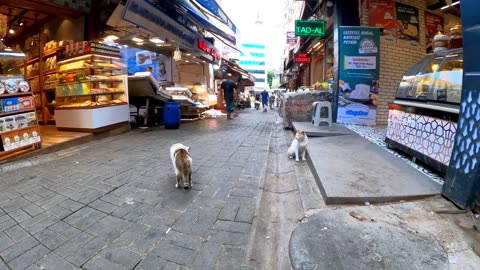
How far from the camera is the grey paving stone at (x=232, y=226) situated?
2447mm

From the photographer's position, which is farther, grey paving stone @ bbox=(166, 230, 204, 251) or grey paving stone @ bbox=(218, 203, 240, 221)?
grey paving stone @ bbox=(218, 203, 240, 221)

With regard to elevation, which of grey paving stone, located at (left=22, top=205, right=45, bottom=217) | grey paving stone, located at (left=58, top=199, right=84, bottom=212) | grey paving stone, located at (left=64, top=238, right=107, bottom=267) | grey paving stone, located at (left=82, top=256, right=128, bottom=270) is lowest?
grey paving stone, located at (left=82, top=256, right=128, bottom=270)

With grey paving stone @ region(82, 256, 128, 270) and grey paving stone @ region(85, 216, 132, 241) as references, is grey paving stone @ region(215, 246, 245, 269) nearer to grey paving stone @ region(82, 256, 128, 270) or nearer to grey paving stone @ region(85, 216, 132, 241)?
grey paving stone @ region(82, 256, 128, 270)

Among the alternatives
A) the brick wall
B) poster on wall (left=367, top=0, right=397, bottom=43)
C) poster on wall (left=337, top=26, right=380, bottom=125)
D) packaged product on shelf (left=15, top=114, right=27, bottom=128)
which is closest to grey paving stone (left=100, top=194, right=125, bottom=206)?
packaged product on shelf (left=15, top=114, right=27, bottom=128)

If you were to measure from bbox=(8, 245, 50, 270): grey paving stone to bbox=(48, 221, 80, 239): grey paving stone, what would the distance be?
0.64 feet

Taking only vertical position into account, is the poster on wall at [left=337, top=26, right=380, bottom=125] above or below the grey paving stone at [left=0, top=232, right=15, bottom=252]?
above

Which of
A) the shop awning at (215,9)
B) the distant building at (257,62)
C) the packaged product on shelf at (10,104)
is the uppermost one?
the distant building at (257,62)

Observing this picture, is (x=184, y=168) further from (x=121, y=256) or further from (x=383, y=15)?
(x=383, y=15)

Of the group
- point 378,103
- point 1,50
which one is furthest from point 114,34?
point 378,103

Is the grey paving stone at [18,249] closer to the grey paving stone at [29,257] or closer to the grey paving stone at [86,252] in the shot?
the grey paving stone at [29,257]

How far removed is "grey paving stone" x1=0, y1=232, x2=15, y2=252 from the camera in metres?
2.22

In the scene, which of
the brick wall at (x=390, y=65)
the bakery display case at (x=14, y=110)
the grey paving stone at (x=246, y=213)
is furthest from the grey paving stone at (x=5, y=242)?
the brick wall at (x=390, y=65)

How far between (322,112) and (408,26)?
170 inches

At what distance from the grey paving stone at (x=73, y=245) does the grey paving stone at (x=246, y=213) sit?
1391 millimetres
